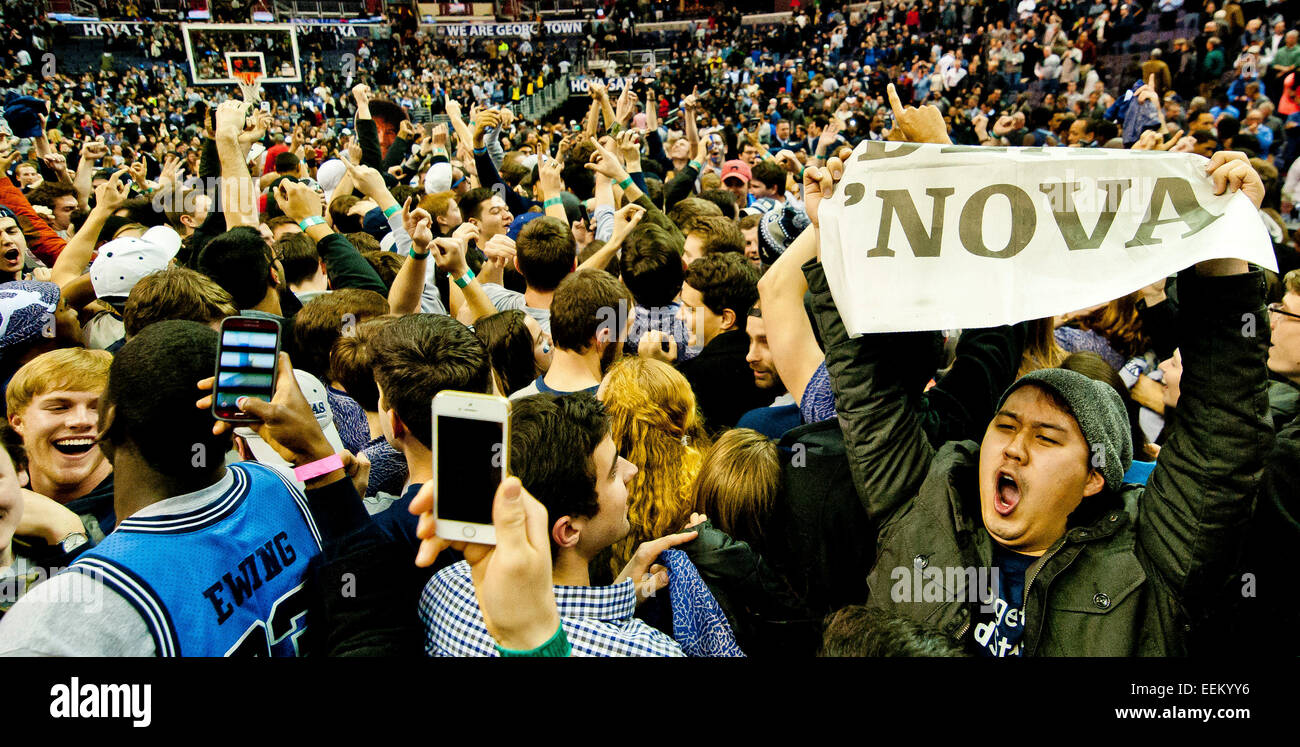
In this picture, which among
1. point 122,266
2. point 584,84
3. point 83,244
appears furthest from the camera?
point 584,84

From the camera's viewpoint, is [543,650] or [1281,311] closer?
[543,650]

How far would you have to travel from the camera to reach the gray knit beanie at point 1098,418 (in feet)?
6.52

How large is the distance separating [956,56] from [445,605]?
19873 millimetres

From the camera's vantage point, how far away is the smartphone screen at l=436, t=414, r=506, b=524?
138 cm

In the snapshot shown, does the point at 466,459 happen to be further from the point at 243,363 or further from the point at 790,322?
the point at 790,322

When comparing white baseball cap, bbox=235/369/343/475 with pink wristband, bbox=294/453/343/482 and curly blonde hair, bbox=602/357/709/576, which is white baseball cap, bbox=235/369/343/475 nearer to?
pink wristband, bbox=294/453/343/482

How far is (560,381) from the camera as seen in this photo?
10.6 feet

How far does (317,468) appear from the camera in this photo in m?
1.98

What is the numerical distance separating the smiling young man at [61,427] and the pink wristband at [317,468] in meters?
0.97

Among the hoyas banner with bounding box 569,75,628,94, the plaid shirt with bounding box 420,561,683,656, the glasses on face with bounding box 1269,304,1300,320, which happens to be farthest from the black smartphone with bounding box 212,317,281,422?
the hoyas banner with bounding box 569,75,628,94

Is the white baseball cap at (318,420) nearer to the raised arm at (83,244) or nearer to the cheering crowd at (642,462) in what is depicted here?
the cheering crowd at (642,462)

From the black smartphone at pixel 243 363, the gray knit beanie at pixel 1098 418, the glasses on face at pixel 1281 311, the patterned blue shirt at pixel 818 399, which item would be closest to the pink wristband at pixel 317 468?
the black smartphone at pixel 243 363

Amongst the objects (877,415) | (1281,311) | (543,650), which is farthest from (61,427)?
(1281,311)

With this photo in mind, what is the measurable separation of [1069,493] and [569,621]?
122 cm
